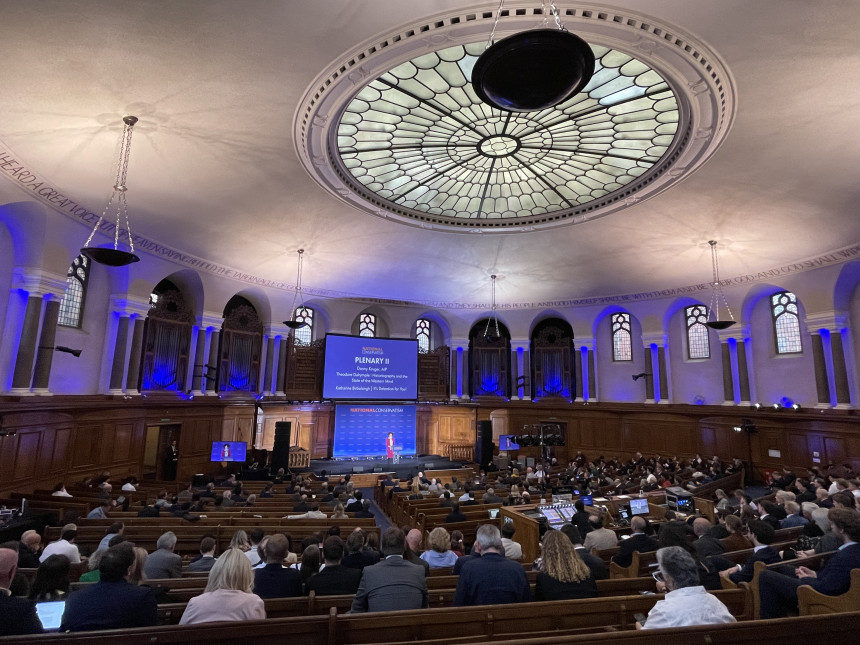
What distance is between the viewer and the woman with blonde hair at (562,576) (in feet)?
11.5

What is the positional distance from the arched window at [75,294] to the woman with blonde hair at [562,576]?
43.3 feet

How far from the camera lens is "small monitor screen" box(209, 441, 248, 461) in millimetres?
14844

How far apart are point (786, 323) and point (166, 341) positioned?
67.3ft

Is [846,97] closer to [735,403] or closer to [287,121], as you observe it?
[287,121]

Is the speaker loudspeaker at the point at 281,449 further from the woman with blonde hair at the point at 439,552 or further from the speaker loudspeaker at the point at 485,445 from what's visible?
the woman with blonde hair at the point at 439,552

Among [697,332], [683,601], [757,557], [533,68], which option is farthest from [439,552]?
[697,332]

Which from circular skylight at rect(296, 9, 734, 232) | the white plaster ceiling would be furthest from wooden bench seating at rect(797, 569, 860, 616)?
circular skylight at rect(296, 9, 734, 232)

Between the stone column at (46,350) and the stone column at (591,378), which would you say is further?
the stone column at (591,378)

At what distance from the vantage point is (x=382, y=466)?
18.1m

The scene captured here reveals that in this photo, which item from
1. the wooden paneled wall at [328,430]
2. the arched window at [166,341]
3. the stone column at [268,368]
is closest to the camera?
the wooden paneled wall at [328,430]

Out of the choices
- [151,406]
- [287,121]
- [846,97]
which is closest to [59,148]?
[287,121]

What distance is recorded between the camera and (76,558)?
209 inches

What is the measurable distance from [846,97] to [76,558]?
11979 mm

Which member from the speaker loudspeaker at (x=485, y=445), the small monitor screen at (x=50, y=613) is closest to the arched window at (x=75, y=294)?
the small monitor screen at (x=50, y=613)
